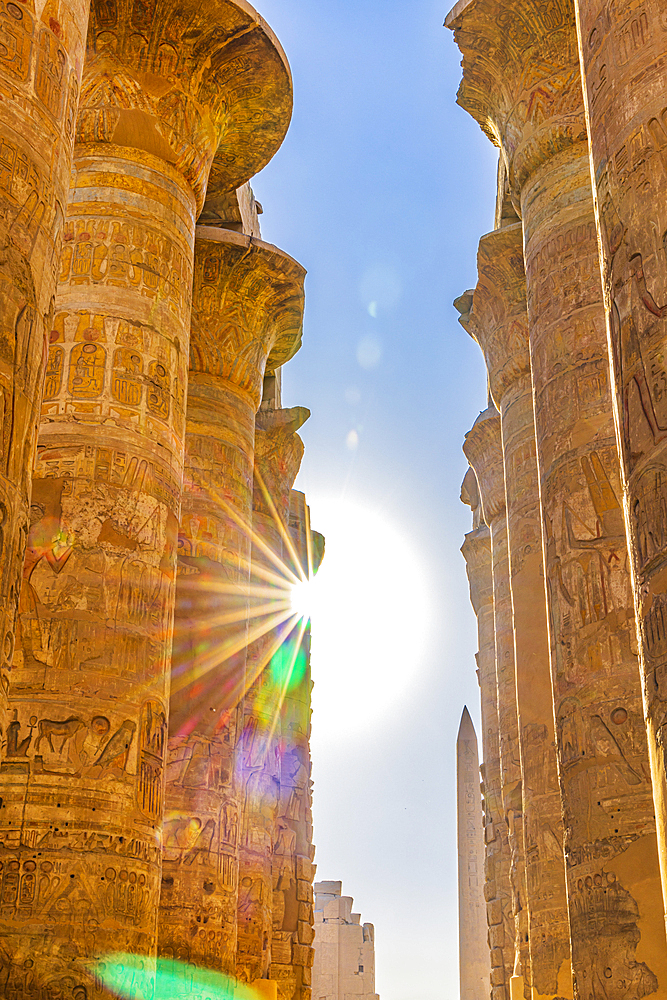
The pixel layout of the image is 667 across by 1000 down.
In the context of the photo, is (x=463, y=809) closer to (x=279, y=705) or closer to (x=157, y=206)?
(x=279, y=705)

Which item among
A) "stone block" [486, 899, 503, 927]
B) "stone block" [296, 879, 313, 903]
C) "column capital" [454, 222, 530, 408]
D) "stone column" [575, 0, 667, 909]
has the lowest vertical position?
"stone block" [486, 899, 503, 927]

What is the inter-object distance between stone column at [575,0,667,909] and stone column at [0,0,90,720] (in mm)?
2185

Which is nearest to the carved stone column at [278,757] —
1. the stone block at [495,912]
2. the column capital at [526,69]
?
the stone block at [495,912]

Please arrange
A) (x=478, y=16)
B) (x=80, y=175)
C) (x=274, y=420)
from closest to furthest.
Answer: (x=80, y=175) < (x=478, y=16) < (x=274, y=420)

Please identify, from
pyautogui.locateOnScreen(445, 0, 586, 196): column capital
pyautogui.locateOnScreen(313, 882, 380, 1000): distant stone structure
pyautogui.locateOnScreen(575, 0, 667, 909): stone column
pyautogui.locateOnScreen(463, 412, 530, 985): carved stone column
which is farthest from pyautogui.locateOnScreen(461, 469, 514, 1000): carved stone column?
pyautogui.locateOnScreen(313, 882, 380, 1000): distant stone structure

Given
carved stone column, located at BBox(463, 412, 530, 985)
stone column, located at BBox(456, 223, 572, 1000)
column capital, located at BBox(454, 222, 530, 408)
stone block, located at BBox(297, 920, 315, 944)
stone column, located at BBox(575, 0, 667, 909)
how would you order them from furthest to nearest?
1. stone block, located at BBox(297, 920, 315, 944)
2. carved stone column, located at BBox(463, 412, 530, 985)
3. column capital, located at BBox(454, 222, 530, 408)
4. stone column, located at BBox(456, 223, 572, 1000)
5. stone column, located at BBox(575, 0, 667, 909)

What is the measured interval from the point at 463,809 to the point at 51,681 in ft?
72.3

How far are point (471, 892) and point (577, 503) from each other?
70.3 ft

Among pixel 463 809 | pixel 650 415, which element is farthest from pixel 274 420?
pixel 463 809

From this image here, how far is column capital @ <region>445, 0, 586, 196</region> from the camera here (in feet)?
29.8

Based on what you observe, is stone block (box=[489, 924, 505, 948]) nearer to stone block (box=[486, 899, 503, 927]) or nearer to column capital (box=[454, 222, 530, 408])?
stone block (box=[486, 899, 503, 927])

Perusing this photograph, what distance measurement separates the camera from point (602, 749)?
271 inches

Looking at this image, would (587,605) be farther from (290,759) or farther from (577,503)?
(290,759)

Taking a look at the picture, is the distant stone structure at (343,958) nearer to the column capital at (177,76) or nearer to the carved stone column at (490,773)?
the carved stone column at (490,773)
